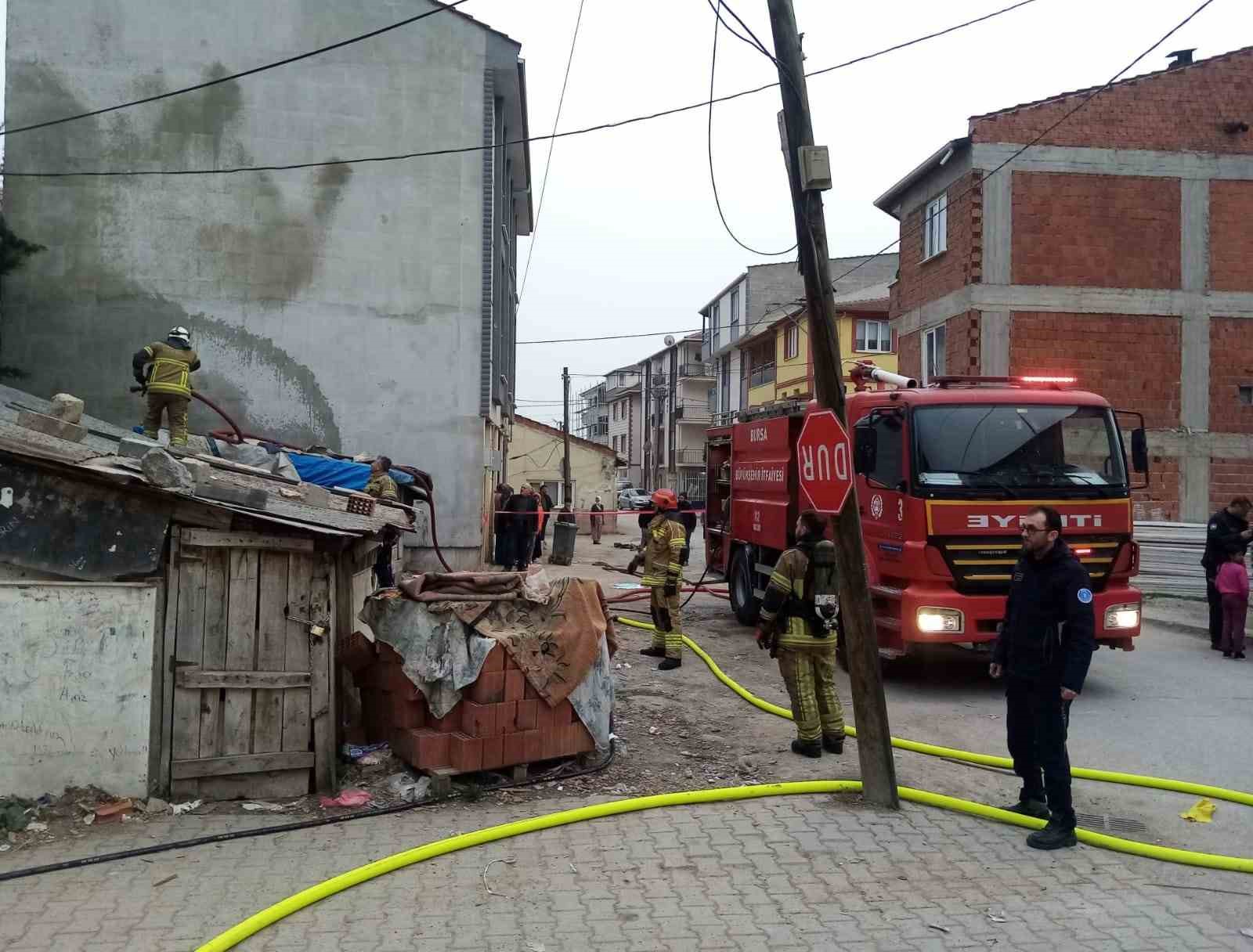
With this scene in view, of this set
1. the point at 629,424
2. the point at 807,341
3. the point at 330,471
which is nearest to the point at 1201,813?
the point at 330,471

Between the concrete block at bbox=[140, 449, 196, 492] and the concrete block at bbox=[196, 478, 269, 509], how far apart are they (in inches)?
3.7

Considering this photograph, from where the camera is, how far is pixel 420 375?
16484mm

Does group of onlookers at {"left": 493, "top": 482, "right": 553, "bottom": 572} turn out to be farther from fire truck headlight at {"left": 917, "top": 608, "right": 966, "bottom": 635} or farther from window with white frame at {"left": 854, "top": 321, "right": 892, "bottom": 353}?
window with white frame at {"left": 854, "top": 321, "right": 892, "bottom": 353}

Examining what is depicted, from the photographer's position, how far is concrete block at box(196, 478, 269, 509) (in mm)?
5547

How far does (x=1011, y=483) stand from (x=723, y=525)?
5926 mm

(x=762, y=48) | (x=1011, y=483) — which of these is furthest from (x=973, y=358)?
(x=762, y=48)

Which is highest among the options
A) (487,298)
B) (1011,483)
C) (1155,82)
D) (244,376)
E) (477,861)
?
(1155,82)

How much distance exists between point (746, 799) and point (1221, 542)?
796 cm

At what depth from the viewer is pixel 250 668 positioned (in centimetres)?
579

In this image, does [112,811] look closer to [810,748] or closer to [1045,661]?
[810,748]

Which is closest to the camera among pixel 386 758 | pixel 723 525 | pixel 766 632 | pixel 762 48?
pixel 762 48

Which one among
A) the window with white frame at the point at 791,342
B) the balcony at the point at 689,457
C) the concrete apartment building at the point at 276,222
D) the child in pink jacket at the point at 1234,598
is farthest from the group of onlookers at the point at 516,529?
the balcony at the point at 689,457

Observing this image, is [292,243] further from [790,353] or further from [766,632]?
[790,353]

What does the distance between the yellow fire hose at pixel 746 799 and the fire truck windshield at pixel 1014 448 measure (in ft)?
9.12
